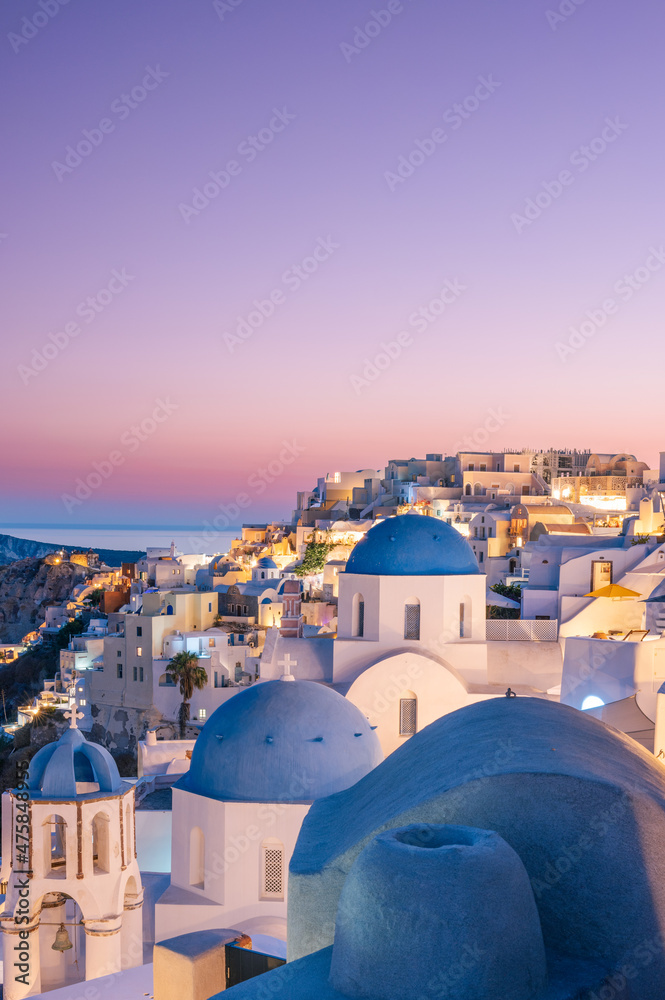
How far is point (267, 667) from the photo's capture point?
20172mm

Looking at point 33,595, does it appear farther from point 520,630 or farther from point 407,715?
point 407,715

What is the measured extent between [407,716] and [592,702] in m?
3.68

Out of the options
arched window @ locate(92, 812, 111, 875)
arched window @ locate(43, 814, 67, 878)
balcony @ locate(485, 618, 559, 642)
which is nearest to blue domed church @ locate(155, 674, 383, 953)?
arched window @ locate(92, 812, 111, 875)

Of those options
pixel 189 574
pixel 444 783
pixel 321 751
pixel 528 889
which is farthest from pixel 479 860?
pixel 189 574

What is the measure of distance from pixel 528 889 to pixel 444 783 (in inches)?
38.9

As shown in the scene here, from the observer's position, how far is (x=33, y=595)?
237 ft

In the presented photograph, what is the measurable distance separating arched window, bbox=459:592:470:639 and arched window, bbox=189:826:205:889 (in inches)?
317

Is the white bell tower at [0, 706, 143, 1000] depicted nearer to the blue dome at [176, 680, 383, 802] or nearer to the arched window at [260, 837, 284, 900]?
the blue dome at [176, 680, 383, 802]

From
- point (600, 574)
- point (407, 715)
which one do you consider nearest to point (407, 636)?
point (407, 715)

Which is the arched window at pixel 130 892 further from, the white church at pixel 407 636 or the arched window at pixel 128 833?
the white church at pixel 407 636

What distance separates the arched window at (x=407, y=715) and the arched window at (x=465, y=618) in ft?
6.76

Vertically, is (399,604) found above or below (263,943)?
above

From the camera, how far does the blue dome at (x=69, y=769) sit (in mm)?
11758

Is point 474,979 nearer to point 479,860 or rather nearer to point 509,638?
point 479,860
